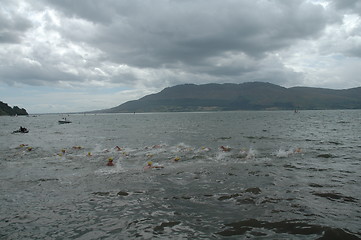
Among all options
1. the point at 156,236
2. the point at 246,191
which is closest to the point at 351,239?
the point at 246,191

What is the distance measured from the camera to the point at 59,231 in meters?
8.31

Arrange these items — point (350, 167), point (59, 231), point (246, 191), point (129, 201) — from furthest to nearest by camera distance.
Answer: point (350, 167)
point (246, 191)
point (129, 201)
point (59, 231)

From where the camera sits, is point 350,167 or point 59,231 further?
point 350,167

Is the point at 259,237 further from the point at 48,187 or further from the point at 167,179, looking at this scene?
the point at 48,187

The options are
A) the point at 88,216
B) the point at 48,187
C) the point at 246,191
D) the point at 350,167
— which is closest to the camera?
the point at 88,216

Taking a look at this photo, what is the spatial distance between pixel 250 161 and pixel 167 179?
8176 millimetres

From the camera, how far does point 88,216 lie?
9469 millimetres

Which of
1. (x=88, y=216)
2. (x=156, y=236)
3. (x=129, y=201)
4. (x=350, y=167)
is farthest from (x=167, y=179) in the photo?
(x=350, y=167)

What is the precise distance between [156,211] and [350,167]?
1462 centimetres

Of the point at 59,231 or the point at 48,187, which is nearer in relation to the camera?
the point at 59,231

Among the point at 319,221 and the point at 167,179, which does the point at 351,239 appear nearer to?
the point at 319,221

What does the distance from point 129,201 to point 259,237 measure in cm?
589

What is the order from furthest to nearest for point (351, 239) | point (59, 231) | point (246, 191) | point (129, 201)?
point (246, 191) → point (129, 201) → point (59, 231) → point (351, 239)

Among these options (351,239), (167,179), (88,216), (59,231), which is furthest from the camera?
(167,179)
